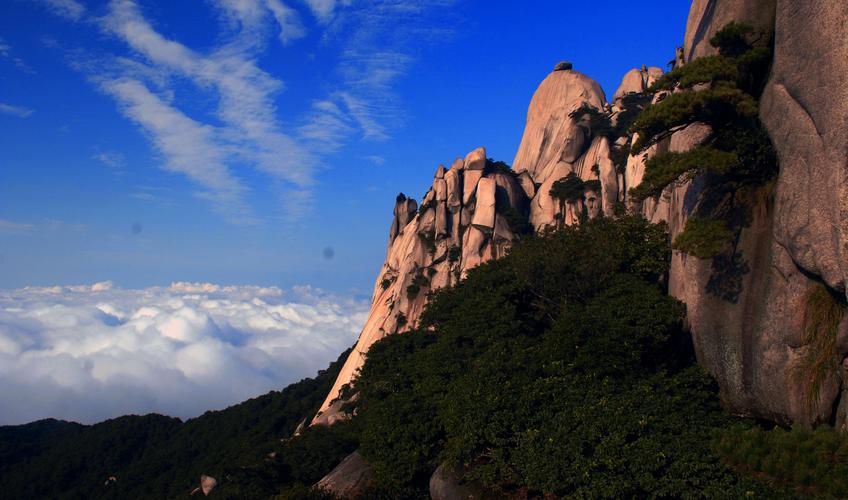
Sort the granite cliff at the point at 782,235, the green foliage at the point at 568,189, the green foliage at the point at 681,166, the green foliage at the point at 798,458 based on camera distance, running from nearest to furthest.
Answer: the green foliage at the point at 798,458 < the granite cliff at the point at 782,235 < the green foliage at the point at 681,166 < the green foliage at the point at 568,189

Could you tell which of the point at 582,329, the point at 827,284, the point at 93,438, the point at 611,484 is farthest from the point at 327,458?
the point at 93,438

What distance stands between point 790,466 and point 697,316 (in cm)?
736

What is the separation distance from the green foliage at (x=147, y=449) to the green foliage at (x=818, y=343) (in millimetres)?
42933

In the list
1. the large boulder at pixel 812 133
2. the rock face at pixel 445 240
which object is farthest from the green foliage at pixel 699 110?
the rock face at pixel 445 240

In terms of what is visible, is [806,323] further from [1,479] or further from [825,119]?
[1,479]

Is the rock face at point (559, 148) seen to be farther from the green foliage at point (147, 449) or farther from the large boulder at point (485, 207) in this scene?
the green foliage at point (147, 449)

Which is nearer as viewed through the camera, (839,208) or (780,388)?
(839,208)

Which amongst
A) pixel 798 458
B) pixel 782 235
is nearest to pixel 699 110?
pixel 782 235

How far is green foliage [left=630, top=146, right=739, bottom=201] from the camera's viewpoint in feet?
53.3

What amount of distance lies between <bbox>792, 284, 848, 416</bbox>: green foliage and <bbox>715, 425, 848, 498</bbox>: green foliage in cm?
200

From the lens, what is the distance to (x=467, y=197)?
5956cm

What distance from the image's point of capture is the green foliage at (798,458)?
35.9 ft

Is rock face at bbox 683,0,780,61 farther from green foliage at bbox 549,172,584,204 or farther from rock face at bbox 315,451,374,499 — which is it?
green foliage at bbox 549,172,584,204

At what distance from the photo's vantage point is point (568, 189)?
54.1m
